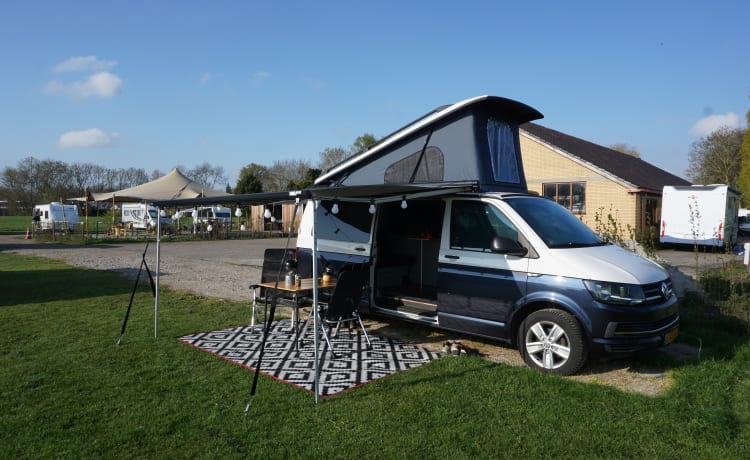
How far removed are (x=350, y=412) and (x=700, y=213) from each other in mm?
19177

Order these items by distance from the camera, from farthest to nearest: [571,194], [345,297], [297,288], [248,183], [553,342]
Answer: [248,183], [571,194], [297,288], [345,297], [553,342]

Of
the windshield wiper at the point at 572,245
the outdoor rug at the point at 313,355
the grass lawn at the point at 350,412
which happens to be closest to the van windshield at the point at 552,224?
the windshield wiper at the point at 572,245

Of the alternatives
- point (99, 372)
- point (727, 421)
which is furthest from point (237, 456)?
point (727, 421)

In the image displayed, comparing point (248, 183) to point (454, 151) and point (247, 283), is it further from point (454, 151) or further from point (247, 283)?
point (454, 151)

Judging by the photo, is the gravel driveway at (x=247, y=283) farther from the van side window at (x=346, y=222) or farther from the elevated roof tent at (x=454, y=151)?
the elevated roof tent at (x=454, y=151)

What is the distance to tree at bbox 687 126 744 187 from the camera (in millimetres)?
35625

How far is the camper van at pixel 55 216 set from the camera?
91.5ft

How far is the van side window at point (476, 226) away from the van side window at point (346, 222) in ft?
4.30

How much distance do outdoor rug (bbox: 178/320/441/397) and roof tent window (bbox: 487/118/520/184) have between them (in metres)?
2.57

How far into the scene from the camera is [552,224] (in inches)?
217

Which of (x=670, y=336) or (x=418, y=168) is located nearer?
(x=670, y=336)

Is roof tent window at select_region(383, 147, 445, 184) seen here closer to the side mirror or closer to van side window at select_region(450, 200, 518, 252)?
van side window at select_region(450, 200, 518, 252)

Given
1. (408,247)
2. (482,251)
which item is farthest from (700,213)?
(482,251)

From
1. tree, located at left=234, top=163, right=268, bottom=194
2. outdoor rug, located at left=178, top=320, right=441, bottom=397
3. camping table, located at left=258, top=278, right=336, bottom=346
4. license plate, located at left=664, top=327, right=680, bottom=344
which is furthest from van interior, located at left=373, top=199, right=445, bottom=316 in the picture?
tree, located at left=234, top=163, right=268, bottom=194
